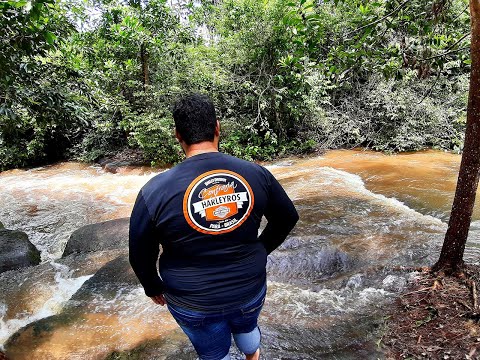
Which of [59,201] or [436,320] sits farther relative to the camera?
[59,201]

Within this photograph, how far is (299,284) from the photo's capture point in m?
3.81

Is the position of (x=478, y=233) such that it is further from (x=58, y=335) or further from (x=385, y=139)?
(x=385, y=139)

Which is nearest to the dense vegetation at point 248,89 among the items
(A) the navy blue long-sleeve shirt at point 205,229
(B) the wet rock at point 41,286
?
(B) the wet rock at point 41,286

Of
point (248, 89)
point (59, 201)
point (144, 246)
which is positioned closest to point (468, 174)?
point (144, 246)

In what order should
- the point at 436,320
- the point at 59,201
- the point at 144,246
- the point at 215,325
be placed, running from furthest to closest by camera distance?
the point at 59,201, the point at 436,320, the point at 215,325, the point at 144,246

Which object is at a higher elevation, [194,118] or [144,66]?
[144,66]

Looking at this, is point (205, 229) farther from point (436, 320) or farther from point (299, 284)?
point (299, 284)

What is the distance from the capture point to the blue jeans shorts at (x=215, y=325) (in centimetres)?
165

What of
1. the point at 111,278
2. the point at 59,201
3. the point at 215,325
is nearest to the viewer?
the point at 215,325

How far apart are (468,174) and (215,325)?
7.90 feet

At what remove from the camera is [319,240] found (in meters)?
4.53

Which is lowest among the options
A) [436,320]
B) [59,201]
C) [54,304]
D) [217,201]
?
[59,201]

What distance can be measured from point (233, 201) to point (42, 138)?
1387 centimetres

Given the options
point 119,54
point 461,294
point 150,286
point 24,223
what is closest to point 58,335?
point 150,286
